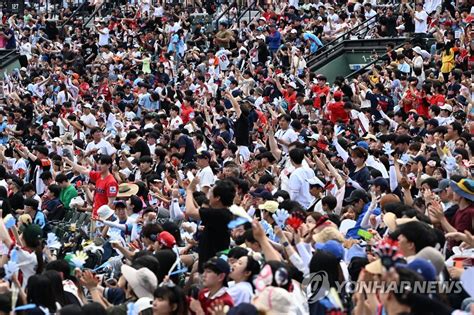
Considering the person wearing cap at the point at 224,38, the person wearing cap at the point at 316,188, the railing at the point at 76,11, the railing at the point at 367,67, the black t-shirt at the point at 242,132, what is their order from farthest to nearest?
1. the railing at the point at 76,11
2. the person wearing cap at the point at 224,38
3. the railing at the point at 367,67
4. the black t-shirt at the point at 242,132
5. the person wearing cap at the point at 316,188

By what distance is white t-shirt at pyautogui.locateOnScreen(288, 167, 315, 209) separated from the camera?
45.0 feet

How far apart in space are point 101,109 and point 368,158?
1052 centimetres

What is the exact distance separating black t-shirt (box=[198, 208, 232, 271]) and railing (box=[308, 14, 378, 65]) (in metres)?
19.5

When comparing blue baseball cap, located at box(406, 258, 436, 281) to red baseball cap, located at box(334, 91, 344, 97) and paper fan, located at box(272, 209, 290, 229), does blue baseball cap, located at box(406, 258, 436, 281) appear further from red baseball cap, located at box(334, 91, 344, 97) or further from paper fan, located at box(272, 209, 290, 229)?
red baseball cap, located at box(334, 91, 344, 97)

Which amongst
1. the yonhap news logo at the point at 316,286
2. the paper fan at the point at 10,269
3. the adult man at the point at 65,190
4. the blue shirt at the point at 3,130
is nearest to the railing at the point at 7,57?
the blue shirt at the point at 3,130

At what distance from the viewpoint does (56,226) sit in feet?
48.3

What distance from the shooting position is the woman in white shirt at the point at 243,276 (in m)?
8.18

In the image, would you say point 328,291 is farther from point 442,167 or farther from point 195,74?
Answer: point 195,74

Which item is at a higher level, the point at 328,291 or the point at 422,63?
the point at 422,63

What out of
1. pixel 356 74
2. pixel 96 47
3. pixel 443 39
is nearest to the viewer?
pixel 443 39

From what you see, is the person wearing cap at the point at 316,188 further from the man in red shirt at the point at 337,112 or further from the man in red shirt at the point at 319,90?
the man in red shirt at the point at 319,90

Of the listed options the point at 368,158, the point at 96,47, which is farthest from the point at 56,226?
the point at 96,47

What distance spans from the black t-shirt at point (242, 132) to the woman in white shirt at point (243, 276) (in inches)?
420

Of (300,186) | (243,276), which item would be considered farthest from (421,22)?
(243,276)
